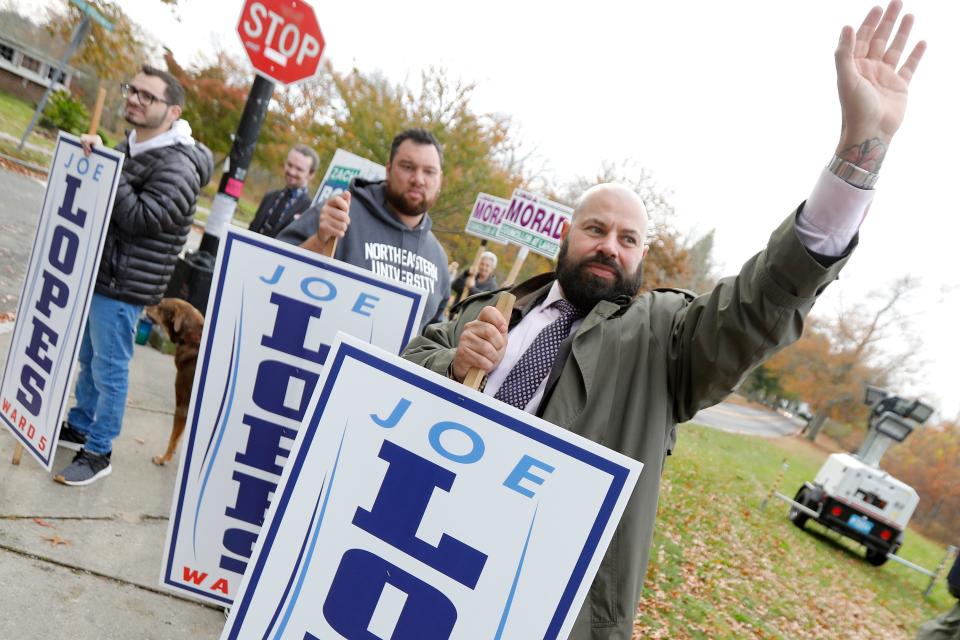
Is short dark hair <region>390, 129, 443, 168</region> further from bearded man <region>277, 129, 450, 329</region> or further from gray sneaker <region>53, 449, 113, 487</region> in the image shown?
gray sneaker <region>53, 449, 113, 487</region>

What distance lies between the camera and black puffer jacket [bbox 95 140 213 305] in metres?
3.35

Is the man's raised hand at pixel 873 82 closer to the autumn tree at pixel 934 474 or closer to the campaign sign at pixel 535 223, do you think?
the campaign sign at pixel 535 223

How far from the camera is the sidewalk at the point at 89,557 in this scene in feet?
8.41

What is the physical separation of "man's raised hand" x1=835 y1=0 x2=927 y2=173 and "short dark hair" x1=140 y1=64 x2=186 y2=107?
3098 millimetres

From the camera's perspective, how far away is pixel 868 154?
150 centimetres

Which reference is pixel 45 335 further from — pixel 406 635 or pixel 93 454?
pixel 406 635

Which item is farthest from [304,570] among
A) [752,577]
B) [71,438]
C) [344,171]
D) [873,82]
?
[752,577]

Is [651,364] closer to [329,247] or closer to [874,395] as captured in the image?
[329,247]

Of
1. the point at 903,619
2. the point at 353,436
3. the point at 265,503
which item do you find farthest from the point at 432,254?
the point at 903,619

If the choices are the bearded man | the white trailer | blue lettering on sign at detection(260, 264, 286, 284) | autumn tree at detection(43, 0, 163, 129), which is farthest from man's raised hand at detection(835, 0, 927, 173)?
autumn tree at detection(43, 0, 163, 129)

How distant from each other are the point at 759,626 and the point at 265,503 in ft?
19.2

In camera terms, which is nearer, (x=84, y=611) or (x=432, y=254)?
(x=84, y=611)

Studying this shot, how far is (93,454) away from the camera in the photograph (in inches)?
143

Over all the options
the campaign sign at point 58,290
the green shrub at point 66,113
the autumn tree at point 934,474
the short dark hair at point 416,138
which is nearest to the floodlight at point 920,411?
the short dark hair at point 416,138
